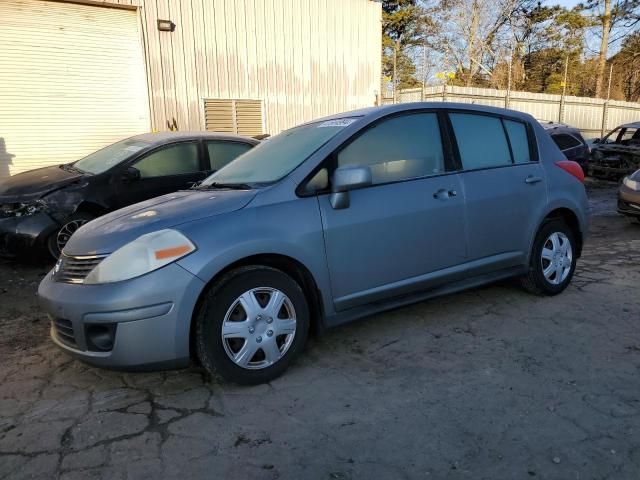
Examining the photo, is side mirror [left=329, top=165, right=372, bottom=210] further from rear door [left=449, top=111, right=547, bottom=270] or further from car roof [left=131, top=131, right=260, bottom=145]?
car roof [left=131, top=131, right=260, bottom=145]

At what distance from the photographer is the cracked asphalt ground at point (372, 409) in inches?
91.0

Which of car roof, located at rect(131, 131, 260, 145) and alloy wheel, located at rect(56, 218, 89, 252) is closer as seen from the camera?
alloy wheel, located at rect(56, 218, 89, 252)

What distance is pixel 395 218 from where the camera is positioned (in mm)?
3445

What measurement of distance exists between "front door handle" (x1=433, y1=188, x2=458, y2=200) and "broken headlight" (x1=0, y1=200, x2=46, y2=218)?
4.28m

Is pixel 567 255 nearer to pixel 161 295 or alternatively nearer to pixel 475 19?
pixel 161 295

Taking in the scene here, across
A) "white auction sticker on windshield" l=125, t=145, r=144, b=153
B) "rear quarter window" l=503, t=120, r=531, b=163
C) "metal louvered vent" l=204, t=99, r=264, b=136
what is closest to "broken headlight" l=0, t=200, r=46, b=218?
"white auction sticker on windshield" l=125, t=145, r=144, b=153

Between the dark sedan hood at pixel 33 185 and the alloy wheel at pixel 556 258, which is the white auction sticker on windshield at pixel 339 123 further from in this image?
the dark sedan hood at pixel 33 185

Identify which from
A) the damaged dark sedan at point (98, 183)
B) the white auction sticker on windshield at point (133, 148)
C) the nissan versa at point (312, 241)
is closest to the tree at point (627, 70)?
the damaged dark sedan at point (98, 183)

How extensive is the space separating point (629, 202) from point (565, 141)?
14.0ft

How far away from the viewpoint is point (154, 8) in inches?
403

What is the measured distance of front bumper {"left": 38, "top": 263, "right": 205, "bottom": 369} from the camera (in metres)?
2.69

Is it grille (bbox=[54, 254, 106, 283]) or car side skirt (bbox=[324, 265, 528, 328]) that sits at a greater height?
grille (bbox=[54, 254, 106, 283])

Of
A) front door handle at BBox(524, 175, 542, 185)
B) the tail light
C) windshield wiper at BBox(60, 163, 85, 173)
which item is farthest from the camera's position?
windshield wiper at BBox(60, 163, 85, 173)

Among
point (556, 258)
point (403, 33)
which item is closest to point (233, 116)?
point (556, 258)
